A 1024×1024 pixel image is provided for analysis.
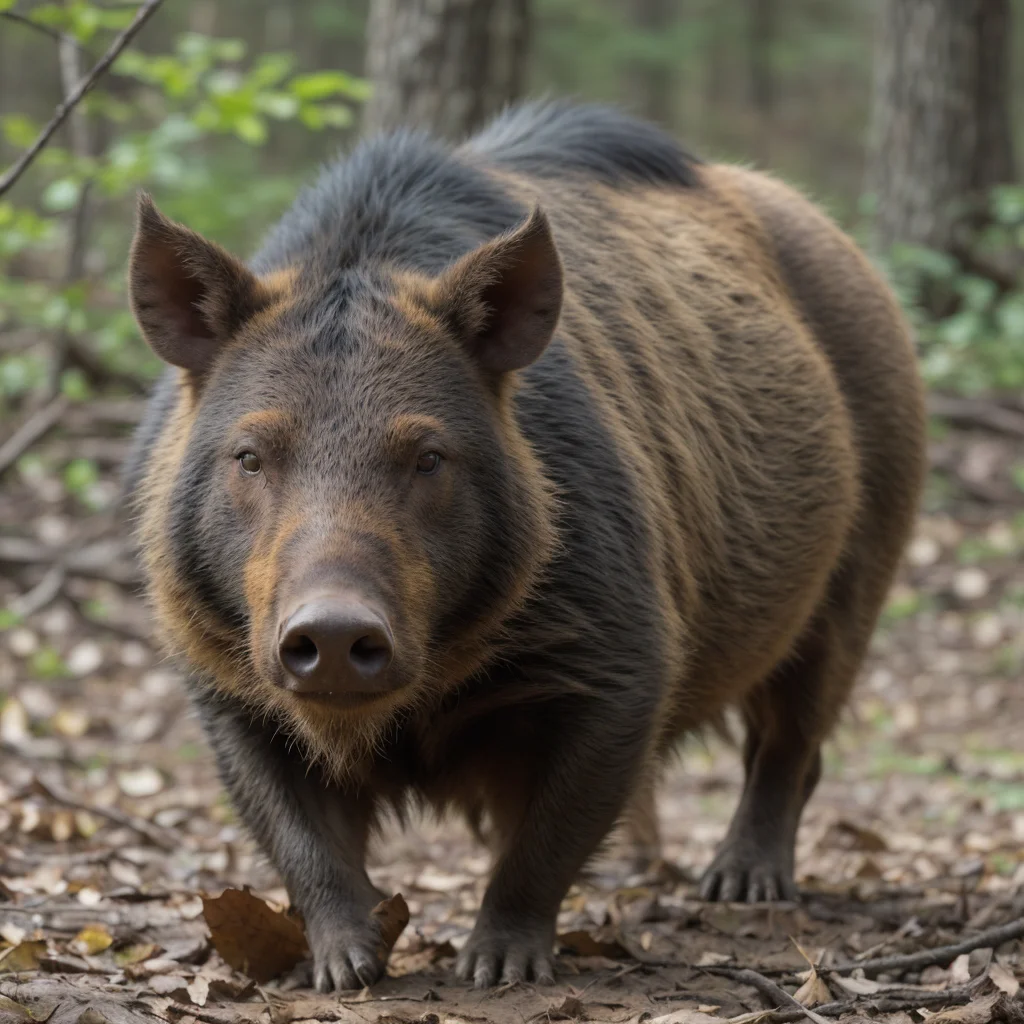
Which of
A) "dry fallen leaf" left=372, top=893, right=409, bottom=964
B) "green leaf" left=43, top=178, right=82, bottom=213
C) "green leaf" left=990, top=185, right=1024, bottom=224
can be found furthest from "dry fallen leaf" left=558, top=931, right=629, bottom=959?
"green leaf" left=990, top=185, right=1024, bottom=224

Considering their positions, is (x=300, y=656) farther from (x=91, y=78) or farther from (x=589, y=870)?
(x=91, y=78)

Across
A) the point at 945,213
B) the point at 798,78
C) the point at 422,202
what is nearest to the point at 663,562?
the point at 422,202

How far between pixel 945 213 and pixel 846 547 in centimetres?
776

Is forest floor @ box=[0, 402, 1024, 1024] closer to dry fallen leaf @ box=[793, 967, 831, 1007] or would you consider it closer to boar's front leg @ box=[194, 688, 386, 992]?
dry fallen leaf @ box=[793, 967, 831, 1007]

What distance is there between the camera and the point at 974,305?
12.0m

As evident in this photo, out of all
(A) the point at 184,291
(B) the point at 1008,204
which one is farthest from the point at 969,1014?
(B) the point at 1008,204

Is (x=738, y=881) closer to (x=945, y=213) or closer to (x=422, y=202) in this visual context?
(x=422, y=202)

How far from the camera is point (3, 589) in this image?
360 inches

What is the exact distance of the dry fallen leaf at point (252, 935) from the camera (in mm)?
3994

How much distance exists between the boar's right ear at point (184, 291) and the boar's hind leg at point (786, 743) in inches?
113

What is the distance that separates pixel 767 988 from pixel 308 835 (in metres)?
1.38

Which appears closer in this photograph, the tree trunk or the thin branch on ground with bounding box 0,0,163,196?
the thin branch on ground with bounding box 0,0,163,196

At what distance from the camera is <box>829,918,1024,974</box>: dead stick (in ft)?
12.9

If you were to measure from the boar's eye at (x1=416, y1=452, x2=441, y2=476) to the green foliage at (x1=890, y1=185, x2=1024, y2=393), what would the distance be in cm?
811
